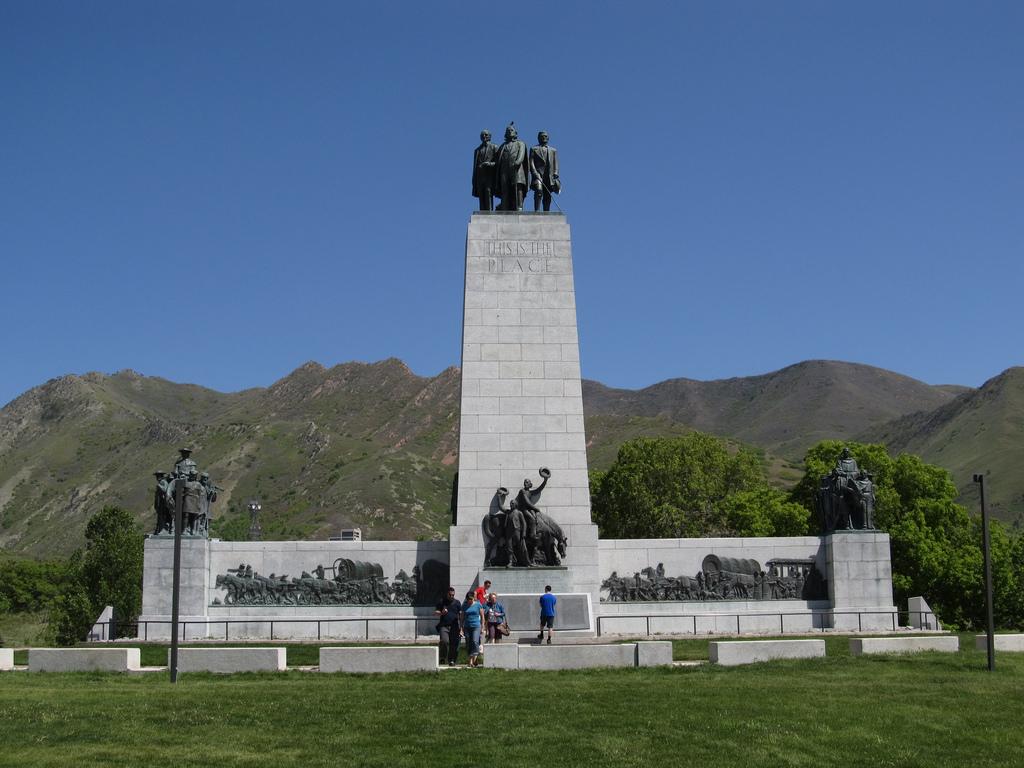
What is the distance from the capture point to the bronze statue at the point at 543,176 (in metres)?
34.9

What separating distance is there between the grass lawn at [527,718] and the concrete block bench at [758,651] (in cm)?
58

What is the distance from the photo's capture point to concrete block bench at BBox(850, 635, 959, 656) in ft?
72.8

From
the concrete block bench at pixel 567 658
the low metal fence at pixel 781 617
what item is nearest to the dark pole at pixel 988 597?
the concrete block bench at pixel 567 658

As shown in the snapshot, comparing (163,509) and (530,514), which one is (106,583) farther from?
(530,514)

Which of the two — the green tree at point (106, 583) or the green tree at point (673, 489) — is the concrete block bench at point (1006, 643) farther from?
the green tree at point (673, 489)

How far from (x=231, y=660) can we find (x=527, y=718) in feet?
22.1

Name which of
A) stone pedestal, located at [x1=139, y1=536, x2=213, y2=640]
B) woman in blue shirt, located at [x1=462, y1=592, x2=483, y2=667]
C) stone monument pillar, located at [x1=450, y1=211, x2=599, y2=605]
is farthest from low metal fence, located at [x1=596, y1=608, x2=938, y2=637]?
stone pedestal, located at [x1=139, y1=536, x2=213, y2=640]

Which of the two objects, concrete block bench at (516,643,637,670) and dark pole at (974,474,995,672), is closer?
dark pole at (974,474,995,672)

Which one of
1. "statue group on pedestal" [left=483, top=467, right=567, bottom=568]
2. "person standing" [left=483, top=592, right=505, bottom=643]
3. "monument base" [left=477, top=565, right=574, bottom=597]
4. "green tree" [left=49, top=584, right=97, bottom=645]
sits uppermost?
"statue group on pedestal" [left=483, top=467, right=567, bottom=568]

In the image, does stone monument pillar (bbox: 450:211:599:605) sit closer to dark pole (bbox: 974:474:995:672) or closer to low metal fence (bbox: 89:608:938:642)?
low metal fence (bbox: 89:608:938:642)

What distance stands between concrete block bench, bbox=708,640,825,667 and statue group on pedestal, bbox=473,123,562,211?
16903mm

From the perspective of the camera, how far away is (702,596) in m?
32.9

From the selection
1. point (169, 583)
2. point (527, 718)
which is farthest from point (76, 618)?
point (527, 718)

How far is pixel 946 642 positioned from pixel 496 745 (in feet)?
39.9
